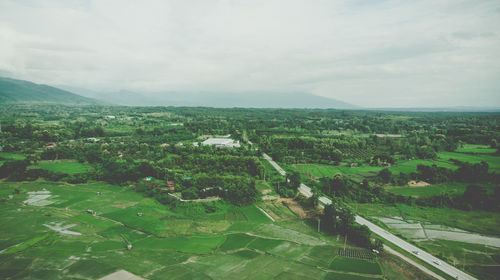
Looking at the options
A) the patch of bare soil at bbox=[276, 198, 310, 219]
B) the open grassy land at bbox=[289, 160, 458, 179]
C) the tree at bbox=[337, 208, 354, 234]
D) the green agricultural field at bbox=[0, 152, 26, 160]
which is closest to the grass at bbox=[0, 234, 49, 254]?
the patch of bare soil at bbox=[276, 198, 310, 219]

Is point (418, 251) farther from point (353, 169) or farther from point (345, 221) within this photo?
point (353, 169)

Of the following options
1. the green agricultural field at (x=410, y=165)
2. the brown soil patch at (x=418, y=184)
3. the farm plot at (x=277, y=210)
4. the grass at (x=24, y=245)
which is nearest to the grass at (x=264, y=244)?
the farm plot at (x=277, y=210)

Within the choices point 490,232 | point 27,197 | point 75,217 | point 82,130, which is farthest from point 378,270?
point 82,130

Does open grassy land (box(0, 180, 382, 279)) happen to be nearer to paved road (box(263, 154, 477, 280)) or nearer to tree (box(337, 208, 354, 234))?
tree (box(337, 208, 354, 234))

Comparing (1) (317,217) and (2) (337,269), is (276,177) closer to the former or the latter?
(1) (317,217)

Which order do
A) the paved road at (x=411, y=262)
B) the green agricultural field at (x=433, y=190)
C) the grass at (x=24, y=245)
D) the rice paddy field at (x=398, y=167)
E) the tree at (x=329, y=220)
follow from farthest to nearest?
1. the rice paddy field at (x=398, y=167)
2. the green agricultural field at (x=433, y=190)
3. the tree at (x=329, y=220)
4. the grass at (x=24, y=245)
5. the paved road at (x=411, y=262)

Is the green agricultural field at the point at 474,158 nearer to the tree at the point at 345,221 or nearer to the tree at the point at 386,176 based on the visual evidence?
the tree at the point at 386,176
